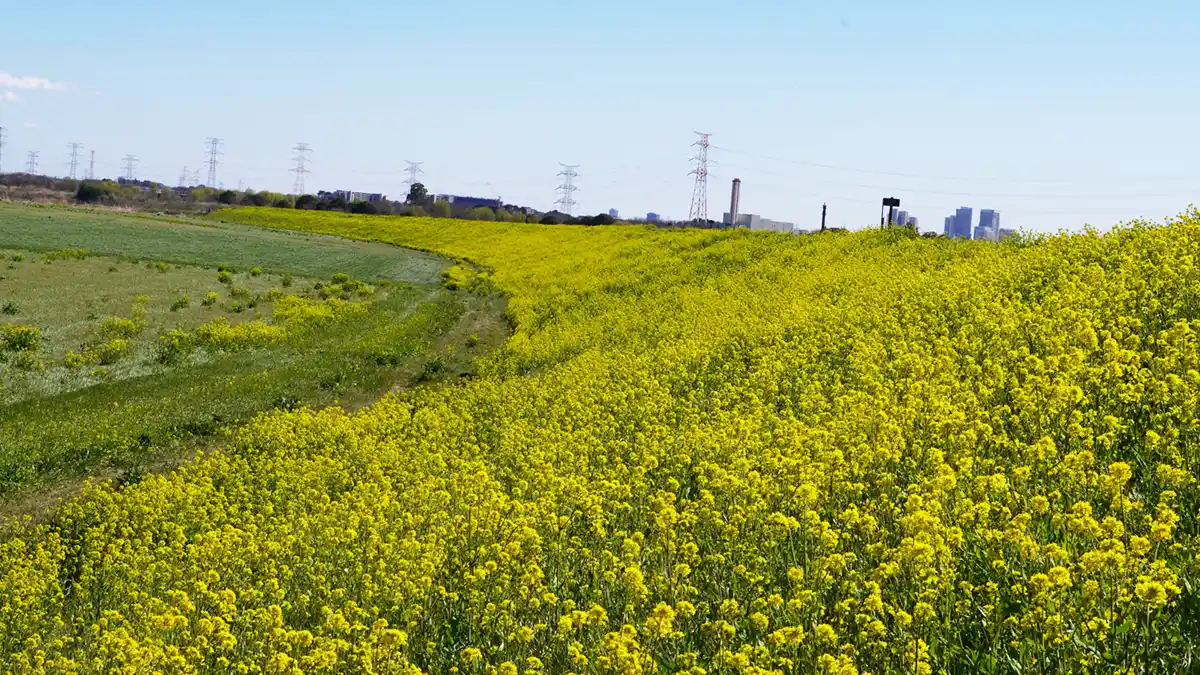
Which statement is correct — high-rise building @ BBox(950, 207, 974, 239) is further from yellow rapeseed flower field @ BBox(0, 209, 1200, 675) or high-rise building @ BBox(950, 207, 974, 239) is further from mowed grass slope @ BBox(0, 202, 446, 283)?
yellow rapeseed flower field @ BBox(0, 209, 1200, 675)

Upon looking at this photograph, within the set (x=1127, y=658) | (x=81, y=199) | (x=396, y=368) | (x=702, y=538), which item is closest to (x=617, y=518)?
(x=702, y=538)

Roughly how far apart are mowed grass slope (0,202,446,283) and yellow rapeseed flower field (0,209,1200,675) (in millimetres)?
33491

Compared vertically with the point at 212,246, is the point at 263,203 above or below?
above

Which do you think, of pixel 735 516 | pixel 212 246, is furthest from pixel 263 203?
pixel 735 516

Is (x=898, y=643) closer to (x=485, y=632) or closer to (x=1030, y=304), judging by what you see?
(x=485, y=632)

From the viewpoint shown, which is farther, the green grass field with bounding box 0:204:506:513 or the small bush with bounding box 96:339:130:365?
the small bush with bounding box 96:339:130:365

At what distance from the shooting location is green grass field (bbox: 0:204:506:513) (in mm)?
19656

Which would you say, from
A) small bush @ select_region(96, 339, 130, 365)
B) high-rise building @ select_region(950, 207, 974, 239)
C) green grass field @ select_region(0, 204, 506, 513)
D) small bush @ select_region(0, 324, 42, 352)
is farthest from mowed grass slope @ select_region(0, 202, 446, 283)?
high-rise building @ select_region(950, 207, 974, 239)

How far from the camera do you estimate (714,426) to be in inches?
554

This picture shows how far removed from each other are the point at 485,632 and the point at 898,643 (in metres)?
3.90

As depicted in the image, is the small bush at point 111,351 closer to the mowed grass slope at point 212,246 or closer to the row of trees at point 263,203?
Answer: the mowed grass slope at point 212,246

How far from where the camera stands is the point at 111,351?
91.4 ft

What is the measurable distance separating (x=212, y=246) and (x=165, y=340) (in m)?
33.0

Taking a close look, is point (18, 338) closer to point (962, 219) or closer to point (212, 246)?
point (212, 246)
